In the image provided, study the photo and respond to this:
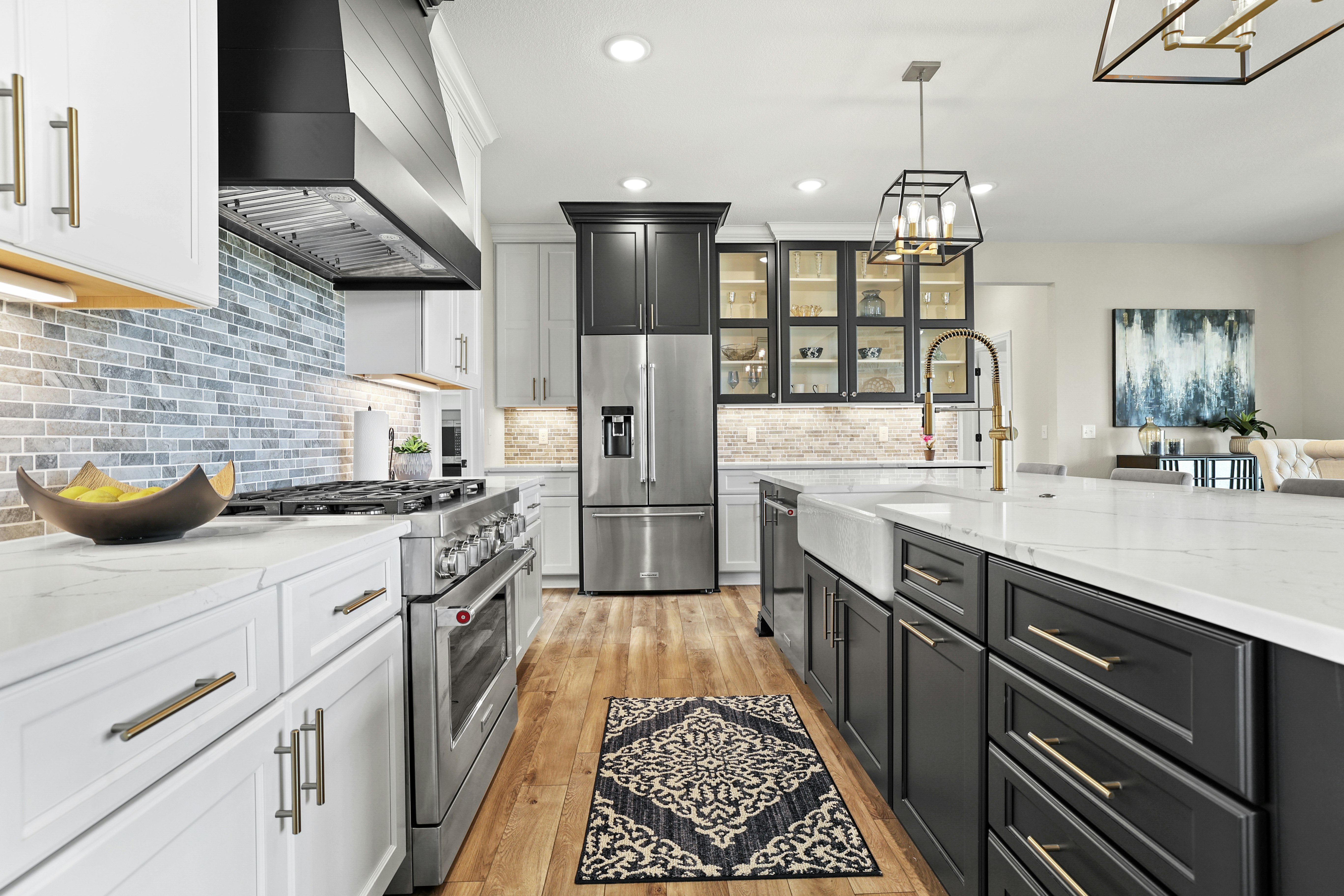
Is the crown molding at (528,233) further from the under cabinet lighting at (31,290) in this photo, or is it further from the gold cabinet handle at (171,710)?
the gold cabinet handle at (171,710)

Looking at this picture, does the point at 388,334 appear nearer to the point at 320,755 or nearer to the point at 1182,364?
the point at 320,755

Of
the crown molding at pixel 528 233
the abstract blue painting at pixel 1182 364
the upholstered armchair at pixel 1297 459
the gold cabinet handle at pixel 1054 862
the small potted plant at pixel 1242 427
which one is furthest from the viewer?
the abstract blue painting at pixel 1182 364

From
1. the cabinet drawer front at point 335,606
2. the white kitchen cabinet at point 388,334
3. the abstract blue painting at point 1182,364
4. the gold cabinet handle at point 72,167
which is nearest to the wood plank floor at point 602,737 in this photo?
the cabinet drawer front at point 335,606

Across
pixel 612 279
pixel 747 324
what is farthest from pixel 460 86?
pixel 747 324

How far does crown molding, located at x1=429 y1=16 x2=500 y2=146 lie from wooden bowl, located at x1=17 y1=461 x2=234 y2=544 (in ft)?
6.28

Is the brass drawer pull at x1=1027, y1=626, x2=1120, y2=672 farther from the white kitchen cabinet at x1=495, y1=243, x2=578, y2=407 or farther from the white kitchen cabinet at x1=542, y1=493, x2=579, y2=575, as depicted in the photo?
the white kitchen cabinet at x1=495, y1=243, x2=578, y2=407

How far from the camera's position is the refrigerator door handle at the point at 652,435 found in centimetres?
455

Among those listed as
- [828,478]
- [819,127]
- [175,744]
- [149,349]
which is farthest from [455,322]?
[175,744]

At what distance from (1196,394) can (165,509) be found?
268 inches

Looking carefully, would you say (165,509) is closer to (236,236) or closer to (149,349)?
(149,349)

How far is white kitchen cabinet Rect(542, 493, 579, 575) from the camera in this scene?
15.6ft

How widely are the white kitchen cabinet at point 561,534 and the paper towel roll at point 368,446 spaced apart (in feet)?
7.35

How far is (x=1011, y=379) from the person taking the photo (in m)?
6.53

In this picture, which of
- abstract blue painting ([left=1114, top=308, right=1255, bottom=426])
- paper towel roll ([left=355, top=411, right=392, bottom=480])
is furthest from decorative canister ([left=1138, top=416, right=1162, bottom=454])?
paper towel roll ([left=355, top=411, right=392, bottom=480])
